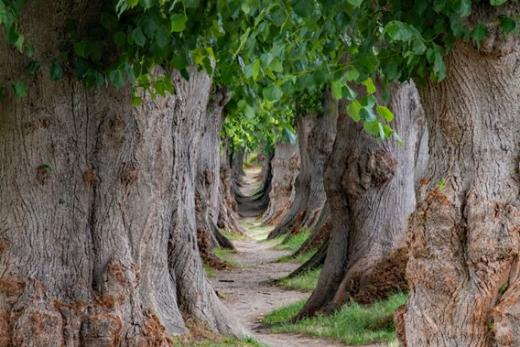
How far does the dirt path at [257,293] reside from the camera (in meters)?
11.7

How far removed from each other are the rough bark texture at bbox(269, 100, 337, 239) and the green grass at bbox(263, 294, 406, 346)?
1170cm

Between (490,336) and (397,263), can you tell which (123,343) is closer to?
(490,336)

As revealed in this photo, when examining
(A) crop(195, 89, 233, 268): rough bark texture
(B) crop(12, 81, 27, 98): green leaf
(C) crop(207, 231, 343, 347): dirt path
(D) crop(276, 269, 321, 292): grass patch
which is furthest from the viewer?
(A) crop(195, 89, 233, 268): rough bark texture

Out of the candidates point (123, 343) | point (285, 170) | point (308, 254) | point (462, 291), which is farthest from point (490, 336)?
point (285, 170)

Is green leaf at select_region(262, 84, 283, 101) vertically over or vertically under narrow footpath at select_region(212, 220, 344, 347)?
over

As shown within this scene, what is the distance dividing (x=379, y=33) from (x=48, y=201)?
3.16 m

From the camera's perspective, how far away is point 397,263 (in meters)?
12.8

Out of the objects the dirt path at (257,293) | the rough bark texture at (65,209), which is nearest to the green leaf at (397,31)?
the rough bark texture at (65,209)

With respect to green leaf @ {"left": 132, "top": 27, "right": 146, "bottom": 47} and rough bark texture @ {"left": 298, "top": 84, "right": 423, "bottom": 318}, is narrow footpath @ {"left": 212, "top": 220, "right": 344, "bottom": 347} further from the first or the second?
green leaf @ {"left": 132, "top": 27, "right": 146, "bottom": 47}

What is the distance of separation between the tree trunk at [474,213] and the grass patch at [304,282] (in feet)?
34.8

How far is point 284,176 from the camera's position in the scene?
117 feet

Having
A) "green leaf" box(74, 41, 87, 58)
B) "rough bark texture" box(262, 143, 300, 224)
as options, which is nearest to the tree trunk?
"green leaf" box(74, 41, 87, 58)

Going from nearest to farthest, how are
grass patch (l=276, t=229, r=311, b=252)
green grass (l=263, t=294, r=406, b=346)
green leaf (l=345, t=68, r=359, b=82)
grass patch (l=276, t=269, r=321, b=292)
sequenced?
green leaf (l=345, t=68, r=359, b=82), green grass (l=263, t=294, r=406, b=346), grass patch (l=276, t=269, r=321, b=292), grass patch (l=276, t=229, r=311, b=252)

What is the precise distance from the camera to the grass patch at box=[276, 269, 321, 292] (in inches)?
647
